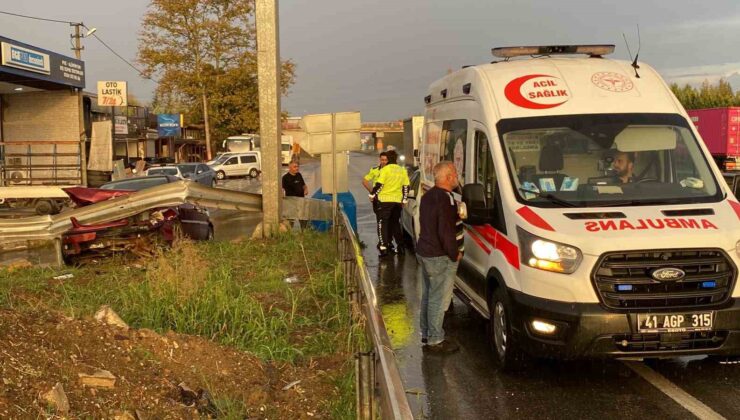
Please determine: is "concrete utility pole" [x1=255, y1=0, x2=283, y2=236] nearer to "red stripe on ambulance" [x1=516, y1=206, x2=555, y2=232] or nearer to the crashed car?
the crashed car

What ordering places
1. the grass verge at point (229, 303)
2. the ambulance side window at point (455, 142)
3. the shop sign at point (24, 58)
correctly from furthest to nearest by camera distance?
the shop sign at point (24, 58)
the ambulance side window at point (455, 142)
the grass verge at point (229, 303)

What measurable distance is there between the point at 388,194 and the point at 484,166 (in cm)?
530

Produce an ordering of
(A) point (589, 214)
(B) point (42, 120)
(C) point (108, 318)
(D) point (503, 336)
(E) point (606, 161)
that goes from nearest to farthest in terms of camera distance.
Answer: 1. (A) point (589, 214)
2. (C) point (108, 318)
3. (D) point (503, 336)
4. (E) point (606, 161)
5. (B) point (42, 120)

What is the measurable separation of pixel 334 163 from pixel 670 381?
935 centimetres

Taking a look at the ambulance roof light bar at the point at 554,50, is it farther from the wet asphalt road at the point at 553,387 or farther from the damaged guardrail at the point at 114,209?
the damaged guardrail at the point at 114,209

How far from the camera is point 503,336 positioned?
18.6ft

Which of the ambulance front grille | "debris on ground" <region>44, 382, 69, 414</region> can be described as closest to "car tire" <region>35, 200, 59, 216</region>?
"debris on ground" <region>44, 382, 69, 414</region>

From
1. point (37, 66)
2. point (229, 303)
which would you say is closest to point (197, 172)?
point (37, 66)

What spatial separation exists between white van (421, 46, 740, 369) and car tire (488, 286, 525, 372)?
0.06ft

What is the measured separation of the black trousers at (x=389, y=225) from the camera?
11.7 meters

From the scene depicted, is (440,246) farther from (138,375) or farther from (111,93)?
(111,93)

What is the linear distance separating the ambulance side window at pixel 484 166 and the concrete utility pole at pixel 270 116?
7262mm

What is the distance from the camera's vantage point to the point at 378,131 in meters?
129

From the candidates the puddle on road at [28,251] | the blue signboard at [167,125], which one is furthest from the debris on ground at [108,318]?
the blue signboard at [167,125]
